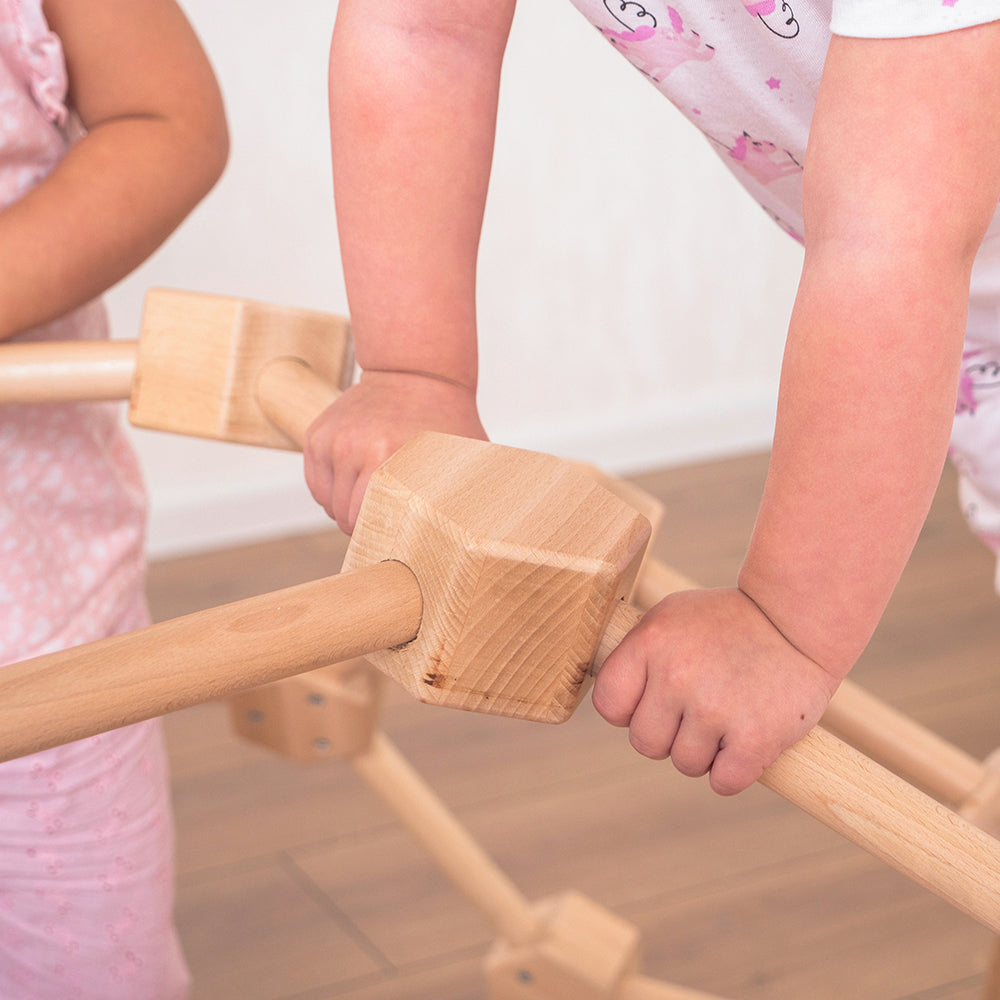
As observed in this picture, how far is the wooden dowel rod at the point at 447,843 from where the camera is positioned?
2.60 ft

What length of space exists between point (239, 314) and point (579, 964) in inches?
19.1

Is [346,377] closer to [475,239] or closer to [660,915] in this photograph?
[475,239]

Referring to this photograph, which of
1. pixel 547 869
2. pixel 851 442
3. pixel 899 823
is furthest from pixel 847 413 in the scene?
pixel 547 869

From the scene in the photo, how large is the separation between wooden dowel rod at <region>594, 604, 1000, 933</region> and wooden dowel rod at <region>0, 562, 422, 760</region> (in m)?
0.12

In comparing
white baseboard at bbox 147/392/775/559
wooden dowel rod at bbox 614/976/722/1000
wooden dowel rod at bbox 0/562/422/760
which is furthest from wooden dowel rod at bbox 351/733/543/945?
white baseboard at bbox 147/392/775/559

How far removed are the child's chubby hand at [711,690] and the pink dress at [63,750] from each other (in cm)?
32

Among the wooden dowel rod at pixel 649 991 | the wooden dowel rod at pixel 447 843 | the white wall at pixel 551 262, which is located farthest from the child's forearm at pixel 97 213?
the white wall at pixel 551 262

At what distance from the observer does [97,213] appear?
0.54 meters

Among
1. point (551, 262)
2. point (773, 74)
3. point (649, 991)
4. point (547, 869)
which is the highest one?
point (773, 74)

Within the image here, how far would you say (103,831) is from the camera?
2.00ft

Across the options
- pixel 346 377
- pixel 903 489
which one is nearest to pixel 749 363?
pixel 346 377

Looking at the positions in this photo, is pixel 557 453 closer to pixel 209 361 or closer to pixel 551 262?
pixel 551 262

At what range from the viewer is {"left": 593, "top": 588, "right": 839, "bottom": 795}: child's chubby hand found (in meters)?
0.36

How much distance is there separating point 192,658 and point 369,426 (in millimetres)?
168
